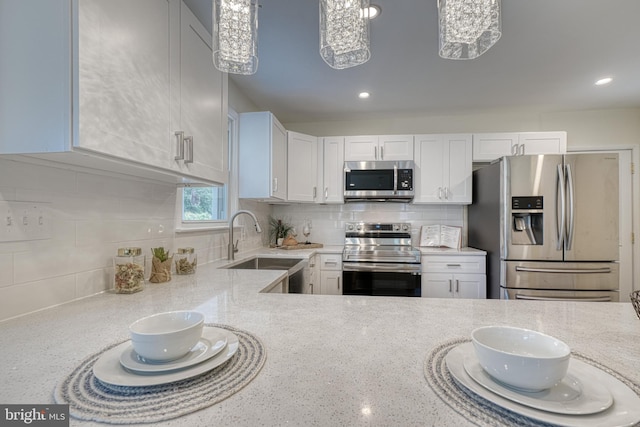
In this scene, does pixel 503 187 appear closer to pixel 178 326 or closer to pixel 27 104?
pixel 178 326

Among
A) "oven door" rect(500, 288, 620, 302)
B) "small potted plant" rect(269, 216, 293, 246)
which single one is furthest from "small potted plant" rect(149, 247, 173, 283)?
"oven door" rect(500, 288, 620, 302)

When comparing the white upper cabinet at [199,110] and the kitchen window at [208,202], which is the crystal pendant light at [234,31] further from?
the kitchen window at [208,202]

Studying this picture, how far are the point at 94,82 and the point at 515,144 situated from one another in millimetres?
3592

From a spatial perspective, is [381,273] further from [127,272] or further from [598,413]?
[598,413]

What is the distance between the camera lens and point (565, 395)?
1.55ft

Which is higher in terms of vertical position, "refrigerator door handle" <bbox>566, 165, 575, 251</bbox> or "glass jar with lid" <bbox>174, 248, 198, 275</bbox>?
"refrigerator door handle" <bbox>566, 165, 575, 251</bbox>

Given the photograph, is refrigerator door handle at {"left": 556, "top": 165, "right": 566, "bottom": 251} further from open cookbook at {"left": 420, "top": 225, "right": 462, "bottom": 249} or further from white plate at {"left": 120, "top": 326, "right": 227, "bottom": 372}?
white plate at {"left": 120, "top": 326, "right": 227, "bottom": 372}

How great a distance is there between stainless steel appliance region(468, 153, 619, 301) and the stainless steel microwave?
0.88 m

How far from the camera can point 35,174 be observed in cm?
96

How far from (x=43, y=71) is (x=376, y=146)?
9.37ft

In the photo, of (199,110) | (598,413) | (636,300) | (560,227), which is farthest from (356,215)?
(598,413)

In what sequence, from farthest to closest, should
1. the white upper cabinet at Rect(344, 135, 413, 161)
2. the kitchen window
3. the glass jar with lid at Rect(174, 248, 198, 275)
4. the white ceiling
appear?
the white upper cabinet at Rect(344, 135, 413, 161) < the kitchen window < the white ceiling < the glass jar with lid at Rect(174, 248, 198, 275)

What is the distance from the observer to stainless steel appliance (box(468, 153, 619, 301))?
2.46 metres

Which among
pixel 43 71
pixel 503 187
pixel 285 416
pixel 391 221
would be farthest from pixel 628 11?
pixel 43 71
